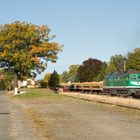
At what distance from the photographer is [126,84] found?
185 feet

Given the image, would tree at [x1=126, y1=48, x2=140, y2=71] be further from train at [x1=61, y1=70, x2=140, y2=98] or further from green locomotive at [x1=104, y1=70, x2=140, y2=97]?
green locomotive at [x1=104, y1=70, x2=140, y2=97]

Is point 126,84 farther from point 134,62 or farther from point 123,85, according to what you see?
point 134,62

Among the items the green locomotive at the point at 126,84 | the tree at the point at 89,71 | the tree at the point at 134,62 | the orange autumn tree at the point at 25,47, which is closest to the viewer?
the green locomotive at the point at 126,84

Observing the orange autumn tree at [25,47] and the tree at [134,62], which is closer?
the orange autumn tree at [25,47]

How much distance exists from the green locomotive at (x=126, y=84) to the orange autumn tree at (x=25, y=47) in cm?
1942

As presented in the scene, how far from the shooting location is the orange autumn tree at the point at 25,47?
7888 cm

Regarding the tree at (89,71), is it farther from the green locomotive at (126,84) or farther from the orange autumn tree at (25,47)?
the green locomotive at (126,84)

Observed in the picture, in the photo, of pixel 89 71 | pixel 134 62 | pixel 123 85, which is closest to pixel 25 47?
pixel 123 85

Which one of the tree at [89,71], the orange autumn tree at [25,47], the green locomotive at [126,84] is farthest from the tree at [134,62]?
the green locomotive at [126,84]

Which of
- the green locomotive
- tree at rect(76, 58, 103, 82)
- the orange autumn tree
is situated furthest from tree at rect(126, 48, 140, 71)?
the green locomotive

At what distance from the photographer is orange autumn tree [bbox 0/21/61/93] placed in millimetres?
78875

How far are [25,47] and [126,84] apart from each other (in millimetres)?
29578

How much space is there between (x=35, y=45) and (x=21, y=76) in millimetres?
9708

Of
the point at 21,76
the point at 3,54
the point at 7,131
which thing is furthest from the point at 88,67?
the point at 7,131
